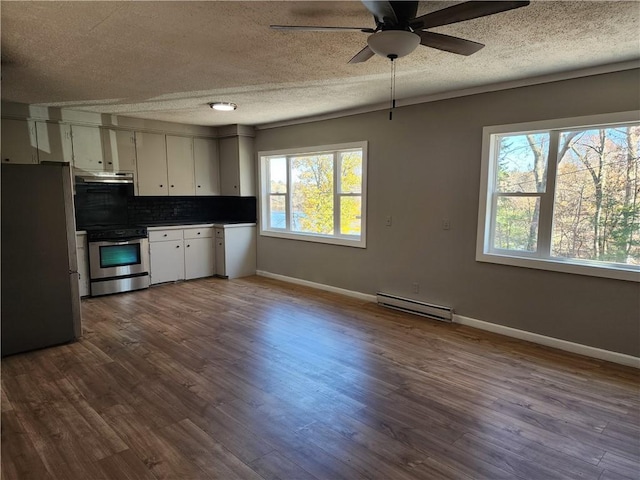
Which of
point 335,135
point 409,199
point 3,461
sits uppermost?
point 335,135

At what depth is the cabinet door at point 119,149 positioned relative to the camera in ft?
18.1

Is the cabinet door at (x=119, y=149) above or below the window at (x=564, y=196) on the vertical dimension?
above

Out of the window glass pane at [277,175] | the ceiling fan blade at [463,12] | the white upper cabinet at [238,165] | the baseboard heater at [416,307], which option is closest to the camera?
the ceiling fan blade at [463,12]

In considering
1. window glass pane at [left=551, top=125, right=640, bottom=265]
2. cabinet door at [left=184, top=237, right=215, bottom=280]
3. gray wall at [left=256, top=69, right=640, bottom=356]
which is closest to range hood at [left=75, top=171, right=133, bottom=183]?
cabinet door at [left=184, top=237, right=215, bottom=280]

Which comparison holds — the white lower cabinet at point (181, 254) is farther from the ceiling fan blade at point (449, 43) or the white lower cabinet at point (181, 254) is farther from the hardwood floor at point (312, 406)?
the ceiling fan blade at point (449, 43)

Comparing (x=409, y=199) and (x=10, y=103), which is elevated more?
(x=10, y=103)

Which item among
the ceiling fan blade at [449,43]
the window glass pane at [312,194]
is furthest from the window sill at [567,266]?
the window glass pane at [312,194]

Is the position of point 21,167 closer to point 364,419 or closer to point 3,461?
point 3,461

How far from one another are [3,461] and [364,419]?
78.9 inches

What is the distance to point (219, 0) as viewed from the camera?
2.10m

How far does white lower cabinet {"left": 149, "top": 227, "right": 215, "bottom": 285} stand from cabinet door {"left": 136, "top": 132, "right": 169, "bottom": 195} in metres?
0.69

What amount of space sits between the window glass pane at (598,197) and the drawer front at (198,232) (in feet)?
15.8

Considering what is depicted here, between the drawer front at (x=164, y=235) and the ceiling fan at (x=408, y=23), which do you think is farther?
the drawer front at (x=164, y=235)

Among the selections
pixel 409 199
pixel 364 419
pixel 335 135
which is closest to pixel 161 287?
pixel 335 135
